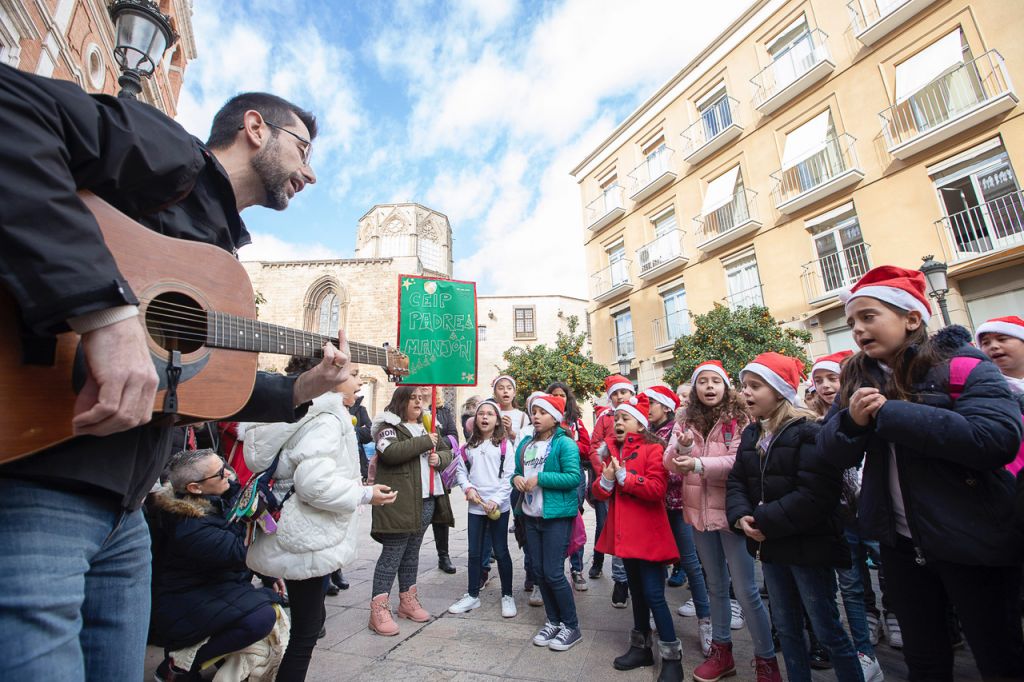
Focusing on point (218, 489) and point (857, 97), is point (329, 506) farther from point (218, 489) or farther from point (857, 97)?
point (857, 97)

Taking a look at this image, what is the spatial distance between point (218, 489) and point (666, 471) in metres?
3.08

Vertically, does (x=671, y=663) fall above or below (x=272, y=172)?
below

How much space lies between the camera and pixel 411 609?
165 inches

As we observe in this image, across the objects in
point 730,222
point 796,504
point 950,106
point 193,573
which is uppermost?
point 950,106

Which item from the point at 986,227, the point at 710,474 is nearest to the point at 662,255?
the point at 986,227

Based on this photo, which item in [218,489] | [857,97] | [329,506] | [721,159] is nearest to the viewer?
[329,506]

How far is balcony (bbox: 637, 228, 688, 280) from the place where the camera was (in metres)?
17.1

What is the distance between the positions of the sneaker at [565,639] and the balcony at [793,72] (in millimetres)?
15685

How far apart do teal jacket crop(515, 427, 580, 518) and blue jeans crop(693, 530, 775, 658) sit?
36.3 inches

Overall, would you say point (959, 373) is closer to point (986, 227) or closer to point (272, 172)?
point (272, 172)

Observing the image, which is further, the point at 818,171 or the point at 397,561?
the point at 818,171

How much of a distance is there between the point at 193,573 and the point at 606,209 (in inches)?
788

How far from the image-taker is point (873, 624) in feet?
12.0

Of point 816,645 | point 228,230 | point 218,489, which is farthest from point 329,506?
point 816,645
